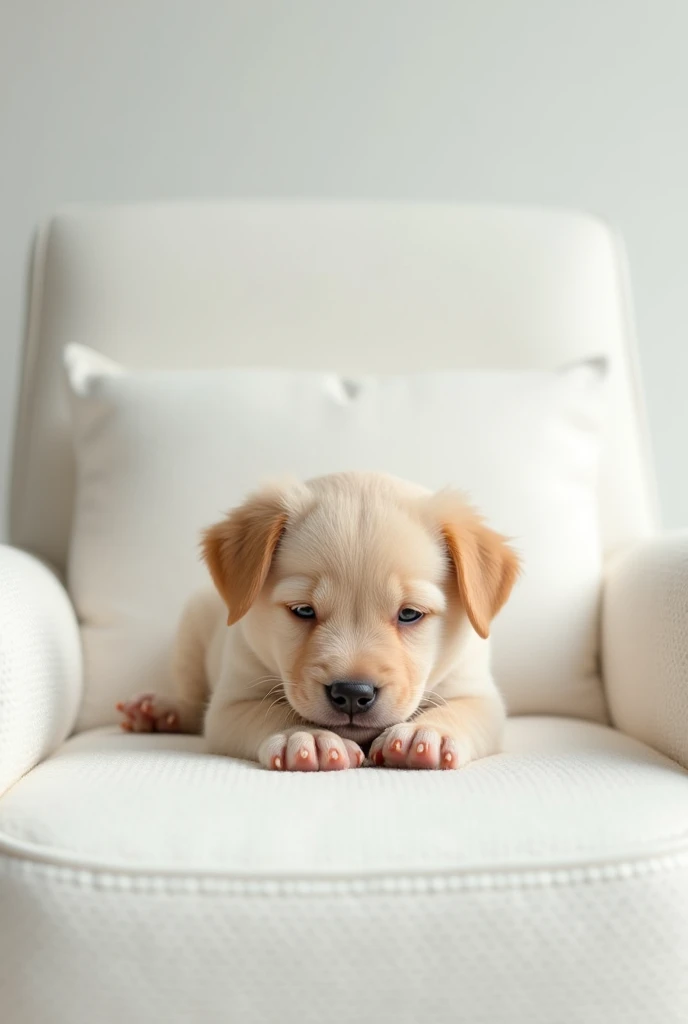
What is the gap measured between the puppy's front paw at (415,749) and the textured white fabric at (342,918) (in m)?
0.25

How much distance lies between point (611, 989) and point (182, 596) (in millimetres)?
1204

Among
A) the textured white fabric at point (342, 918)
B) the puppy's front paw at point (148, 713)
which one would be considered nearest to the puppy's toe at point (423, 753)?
the textured white fabric at point (342, 918)

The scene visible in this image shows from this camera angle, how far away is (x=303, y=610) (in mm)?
1571

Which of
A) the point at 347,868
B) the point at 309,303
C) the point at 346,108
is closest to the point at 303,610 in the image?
the point at 347,868

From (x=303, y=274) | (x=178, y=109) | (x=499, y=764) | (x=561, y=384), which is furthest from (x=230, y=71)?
(x=499, y=764)

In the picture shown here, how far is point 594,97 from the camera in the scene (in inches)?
122

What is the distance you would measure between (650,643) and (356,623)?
0.55 metres

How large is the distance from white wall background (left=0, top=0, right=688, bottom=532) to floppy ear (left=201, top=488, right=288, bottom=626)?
1684 millimetres

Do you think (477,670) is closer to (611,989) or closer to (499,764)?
(499,764)

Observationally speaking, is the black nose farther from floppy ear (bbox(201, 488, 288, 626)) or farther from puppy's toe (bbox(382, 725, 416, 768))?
floppy ear (bbox(201, 488, 288, 626))

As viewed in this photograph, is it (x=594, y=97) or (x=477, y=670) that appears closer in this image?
(x=477, y=670)

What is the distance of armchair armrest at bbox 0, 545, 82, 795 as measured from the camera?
4.61ft

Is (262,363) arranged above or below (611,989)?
above

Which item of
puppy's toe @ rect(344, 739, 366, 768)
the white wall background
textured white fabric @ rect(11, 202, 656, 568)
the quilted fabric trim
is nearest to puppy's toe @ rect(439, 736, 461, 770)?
puppy's toe @ rect(344, 739, 366, 768)
